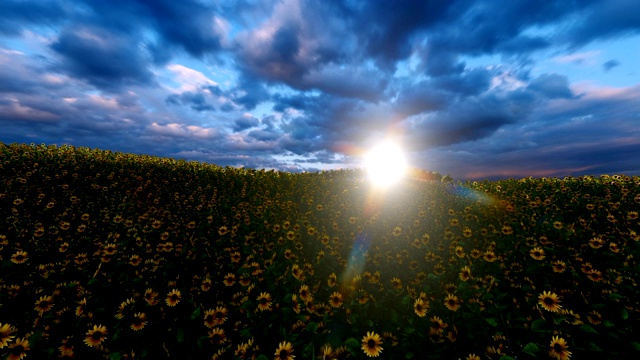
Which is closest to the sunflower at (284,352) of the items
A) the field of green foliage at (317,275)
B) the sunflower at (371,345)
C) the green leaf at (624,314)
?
the field of green foliage at (317,275)

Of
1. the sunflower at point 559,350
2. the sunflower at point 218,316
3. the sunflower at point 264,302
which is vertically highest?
the sunflower at point 559,350

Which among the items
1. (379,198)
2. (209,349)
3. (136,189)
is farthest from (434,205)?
(136,189)

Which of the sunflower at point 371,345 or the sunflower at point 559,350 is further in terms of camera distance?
the sunflower at point 371,345

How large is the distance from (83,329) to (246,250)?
2790 millimetres

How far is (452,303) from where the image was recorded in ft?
13.8

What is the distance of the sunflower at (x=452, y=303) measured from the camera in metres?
4.13

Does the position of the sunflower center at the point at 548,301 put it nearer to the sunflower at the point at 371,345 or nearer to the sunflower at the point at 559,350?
the sunflower at the point at 559,350

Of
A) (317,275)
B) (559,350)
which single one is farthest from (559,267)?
(317,275)

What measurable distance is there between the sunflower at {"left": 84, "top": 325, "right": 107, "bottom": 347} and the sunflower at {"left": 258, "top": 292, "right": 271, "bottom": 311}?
1960 mm

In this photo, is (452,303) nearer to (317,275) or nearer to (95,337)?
(317,275)

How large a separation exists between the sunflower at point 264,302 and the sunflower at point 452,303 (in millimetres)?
2435

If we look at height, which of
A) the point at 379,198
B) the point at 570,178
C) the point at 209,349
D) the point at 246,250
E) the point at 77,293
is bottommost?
the point at 209,349

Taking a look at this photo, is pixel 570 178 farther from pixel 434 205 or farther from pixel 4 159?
pixel 4 159

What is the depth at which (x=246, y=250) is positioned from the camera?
632cm
